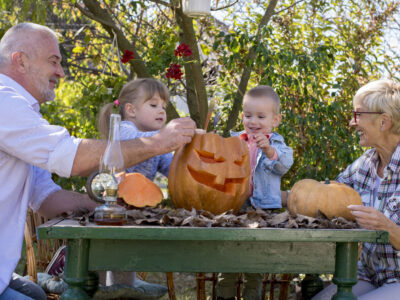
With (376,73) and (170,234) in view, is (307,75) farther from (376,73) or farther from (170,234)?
(170,234)

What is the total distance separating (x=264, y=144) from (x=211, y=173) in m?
0.57

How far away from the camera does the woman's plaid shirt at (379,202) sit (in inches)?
111

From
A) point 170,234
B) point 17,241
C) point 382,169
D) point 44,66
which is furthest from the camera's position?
point 382,169

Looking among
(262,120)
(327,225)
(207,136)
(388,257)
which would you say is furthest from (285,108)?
(327,225)

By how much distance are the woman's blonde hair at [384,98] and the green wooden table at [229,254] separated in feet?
4.56

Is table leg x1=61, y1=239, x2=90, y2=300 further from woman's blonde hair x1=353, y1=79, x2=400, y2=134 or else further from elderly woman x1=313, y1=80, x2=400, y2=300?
woman's blonde hair x1=353, y1=79, x2=400, y2=134

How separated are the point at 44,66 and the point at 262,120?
4.26 feet

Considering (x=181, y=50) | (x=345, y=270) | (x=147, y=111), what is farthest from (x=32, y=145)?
(x=181, y=50)

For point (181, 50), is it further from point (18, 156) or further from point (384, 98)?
point (18, 156)

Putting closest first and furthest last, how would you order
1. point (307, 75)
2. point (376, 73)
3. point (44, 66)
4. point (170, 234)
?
point (170, 234) → point (44, 66) → point (307, 75) → point (376, 73)

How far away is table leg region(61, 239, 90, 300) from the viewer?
1859 millimetres

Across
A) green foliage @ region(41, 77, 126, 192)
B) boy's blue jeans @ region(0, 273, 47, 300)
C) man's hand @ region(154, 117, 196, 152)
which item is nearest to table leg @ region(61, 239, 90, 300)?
man's hand @ region(154, 117, 196, 152)

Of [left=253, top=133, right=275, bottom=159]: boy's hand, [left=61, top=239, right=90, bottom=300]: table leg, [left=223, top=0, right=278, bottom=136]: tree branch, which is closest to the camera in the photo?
[left=61, top=239, right=90, bottom=300]: table leg

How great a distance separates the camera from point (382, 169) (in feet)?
10.2
